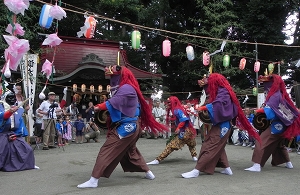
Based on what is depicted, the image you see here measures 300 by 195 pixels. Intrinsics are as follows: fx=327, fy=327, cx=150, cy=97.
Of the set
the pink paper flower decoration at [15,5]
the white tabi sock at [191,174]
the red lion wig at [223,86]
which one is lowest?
the white tabi sock at [191,174]

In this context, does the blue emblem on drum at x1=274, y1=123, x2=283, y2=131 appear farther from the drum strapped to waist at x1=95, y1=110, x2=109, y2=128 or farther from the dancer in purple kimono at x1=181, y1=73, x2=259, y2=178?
the drum strapped to waist at x1=95, y1=110, x2=109, y2=128

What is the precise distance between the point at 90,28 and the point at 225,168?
5229 mm

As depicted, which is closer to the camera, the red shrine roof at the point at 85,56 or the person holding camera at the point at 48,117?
the person holding camera at the point at 48,117

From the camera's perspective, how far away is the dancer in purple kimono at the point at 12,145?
20.6 feet

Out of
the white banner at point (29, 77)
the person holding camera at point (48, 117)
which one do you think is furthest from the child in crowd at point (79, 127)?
the white banner at point (29, 77)

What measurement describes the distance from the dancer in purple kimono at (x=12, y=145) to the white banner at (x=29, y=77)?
10.9 ft

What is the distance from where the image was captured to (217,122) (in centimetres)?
565

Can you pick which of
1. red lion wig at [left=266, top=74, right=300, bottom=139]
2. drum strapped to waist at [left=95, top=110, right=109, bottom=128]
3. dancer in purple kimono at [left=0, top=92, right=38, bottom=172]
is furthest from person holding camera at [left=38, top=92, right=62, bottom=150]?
red lion wig at [left=266, top=74, right=300, bottom=139]

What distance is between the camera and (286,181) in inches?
210

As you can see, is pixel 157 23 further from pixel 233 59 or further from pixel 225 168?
pixel 225 168

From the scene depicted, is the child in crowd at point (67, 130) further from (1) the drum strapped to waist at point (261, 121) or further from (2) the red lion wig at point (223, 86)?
(1) the drum strapped to waist at point (261, 121)

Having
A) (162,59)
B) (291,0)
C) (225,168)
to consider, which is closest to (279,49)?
(291,0)

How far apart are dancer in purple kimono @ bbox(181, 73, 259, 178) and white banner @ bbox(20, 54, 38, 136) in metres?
6.01

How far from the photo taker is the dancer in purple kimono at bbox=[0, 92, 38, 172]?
20.6 feet
